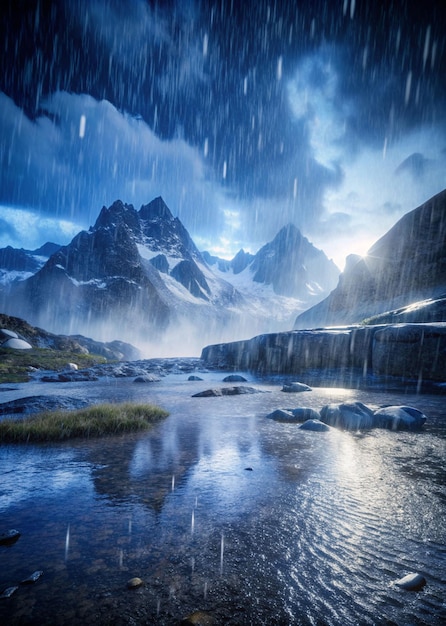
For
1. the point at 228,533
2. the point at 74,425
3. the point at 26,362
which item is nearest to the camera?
the point at 228,533

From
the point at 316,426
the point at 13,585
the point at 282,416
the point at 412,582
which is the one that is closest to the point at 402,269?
the point at 282,416

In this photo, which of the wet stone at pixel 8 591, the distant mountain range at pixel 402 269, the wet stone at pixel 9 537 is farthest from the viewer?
the distant mountain range at pixel 402 269

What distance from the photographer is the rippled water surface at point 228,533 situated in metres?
2.42

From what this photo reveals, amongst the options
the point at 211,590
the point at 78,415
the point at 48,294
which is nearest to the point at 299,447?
the point at 211,590

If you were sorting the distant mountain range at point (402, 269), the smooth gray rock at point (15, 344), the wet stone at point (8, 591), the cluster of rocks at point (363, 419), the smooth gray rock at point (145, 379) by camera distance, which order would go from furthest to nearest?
the distant mountain range at point (402, 269), the smooth gray rock at point (15, 344), the smooth gray rock at point (145, 379), the cluster of rocks at point (363, 419), the wet stone at point (8, 591)

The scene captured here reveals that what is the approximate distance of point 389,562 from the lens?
9.80ft

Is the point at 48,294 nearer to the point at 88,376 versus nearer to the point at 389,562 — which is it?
the point at 88,376

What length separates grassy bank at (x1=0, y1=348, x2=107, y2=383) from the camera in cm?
3172

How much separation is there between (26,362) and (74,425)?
39378 mm

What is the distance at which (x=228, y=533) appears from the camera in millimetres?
3602

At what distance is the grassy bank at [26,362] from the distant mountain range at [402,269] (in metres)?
43.9

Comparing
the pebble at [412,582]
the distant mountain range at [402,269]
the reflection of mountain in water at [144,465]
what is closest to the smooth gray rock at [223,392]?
the reflection of mountain in water at [144,465]

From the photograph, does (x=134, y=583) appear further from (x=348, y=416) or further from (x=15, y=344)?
(x=15, y=344)

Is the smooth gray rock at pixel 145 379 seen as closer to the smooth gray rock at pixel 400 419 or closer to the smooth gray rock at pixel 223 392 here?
the smooth gray rock at pixel 223 392
